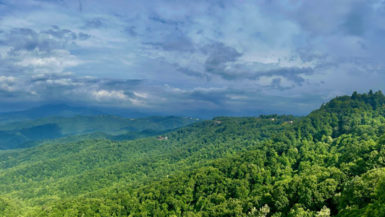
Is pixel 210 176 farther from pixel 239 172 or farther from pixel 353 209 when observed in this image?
pixel 353 209

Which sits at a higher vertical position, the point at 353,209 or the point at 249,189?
the point at 353,209

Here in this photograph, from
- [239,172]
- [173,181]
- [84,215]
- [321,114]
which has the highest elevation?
[321,114]

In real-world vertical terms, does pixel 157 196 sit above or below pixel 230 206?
below

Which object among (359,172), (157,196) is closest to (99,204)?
(157,196)

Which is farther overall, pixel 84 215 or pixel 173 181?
pixel 173 181

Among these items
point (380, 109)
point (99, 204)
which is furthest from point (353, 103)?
point (99, 204)

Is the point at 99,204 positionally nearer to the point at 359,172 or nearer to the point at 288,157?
the point at 288,157

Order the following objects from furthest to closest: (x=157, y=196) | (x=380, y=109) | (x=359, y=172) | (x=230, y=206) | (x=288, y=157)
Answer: (x=380, y=109) < (x=288, y=157) < (x=157, y=196) < (x=230, y=206) < (x=359, y=172)

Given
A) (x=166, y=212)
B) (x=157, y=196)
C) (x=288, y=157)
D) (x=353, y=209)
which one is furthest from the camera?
(x=288, y=157)

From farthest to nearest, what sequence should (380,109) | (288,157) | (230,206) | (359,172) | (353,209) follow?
(380,109) < (288,157) < (230,206) < (359,172) < (353,209)
